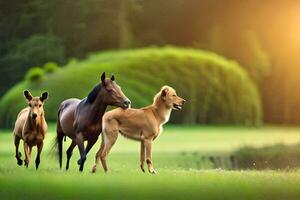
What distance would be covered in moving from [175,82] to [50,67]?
30.3 inches

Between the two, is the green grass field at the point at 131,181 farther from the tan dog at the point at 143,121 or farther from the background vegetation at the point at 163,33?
the background vegetation at the point at 163,33

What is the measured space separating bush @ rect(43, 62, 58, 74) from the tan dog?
107 cm

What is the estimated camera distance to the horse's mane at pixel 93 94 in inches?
227

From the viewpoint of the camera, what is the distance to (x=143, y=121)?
581cm

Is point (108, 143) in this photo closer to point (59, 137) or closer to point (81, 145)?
point (81, 145)

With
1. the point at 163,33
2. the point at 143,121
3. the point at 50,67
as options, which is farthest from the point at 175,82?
the point at 143,121

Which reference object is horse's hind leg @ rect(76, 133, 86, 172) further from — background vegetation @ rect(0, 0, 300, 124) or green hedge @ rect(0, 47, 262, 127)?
background vegetation @ rect(0, 0, 300, 124)

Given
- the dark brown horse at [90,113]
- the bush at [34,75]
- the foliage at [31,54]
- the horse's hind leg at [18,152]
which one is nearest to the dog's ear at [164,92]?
the dark brown horse at [90,113]

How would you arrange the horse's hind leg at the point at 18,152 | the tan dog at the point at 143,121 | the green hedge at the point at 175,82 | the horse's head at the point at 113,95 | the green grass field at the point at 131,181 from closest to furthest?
the horse's head at the point at 113,95 < the tan dog at the point at 143,121 < the green grass field at the point at 131,181 < the horse's hind leg at the point at 18,152 < the green hedge at the point at 175,82

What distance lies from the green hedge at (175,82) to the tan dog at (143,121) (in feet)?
2.11

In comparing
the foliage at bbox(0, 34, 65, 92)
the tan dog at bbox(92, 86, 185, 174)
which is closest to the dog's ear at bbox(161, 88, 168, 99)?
the tan dog at bbox(92, 86, 185, 174)

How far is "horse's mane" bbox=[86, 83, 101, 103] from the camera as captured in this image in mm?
5773

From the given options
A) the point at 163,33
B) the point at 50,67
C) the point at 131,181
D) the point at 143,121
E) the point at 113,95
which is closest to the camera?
the point at 113,95

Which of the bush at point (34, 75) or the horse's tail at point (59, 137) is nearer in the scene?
the horse's tail at point (59, 137)
